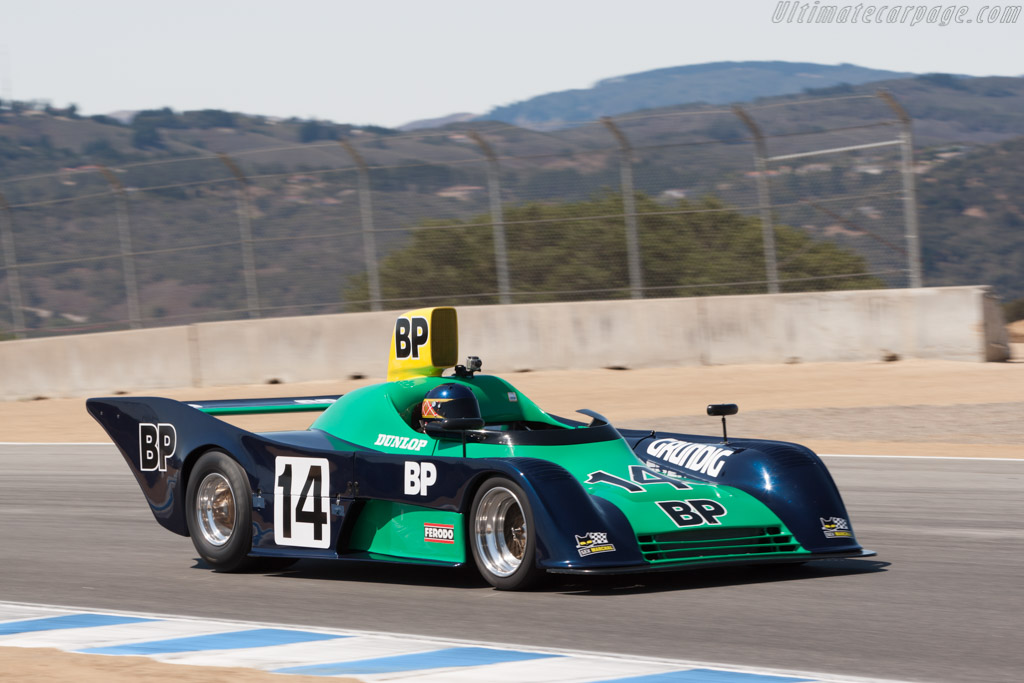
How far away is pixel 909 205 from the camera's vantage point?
17734 millimetres

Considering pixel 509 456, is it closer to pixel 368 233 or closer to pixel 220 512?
pixel 220 512

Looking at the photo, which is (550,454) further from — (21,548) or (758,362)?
(758,362)

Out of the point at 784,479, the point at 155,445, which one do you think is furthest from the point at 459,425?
the point at 155,445

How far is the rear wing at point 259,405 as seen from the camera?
9.16 meters

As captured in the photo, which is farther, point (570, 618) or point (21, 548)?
point (21, 548)

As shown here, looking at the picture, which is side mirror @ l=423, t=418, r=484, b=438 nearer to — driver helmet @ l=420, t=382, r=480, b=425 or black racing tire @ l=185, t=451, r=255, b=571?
driver helmet @ l=420, t=382, r=480, b=425

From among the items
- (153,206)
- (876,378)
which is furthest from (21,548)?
(153,206)

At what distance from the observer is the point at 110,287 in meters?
22.0

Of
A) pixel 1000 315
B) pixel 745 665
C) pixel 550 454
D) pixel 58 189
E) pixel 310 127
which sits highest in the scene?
pixel 310 127

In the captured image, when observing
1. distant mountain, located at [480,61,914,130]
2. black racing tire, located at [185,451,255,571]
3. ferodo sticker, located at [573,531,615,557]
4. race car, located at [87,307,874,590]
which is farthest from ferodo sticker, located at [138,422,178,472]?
distant mountain, located at [480,61,914,130]

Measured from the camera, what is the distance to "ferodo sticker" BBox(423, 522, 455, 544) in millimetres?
7066

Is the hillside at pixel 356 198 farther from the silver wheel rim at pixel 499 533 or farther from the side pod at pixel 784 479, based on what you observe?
the silver wheel rim at pixel 499 533

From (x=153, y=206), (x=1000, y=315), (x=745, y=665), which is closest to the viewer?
(x=745, y=665)

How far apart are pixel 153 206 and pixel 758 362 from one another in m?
9.53
